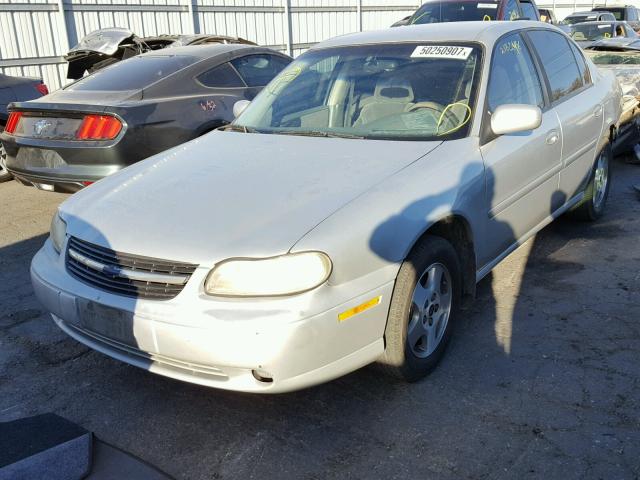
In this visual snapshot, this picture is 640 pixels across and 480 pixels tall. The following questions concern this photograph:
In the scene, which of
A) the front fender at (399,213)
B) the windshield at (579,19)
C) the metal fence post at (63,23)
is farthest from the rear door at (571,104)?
the windshield at (579,19)

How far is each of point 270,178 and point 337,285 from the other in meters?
0.80

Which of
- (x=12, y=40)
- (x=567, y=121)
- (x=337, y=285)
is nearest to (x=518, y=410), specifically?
(x=337, y=285)

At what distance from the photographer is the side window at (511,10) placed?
9.91 metres

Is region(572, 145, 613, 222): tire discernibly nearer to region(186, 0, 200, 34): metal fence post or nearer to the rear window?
the rear window

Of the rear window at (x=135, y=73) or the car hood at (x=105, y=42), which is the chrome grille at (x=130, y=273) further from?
the car hood at (x=105, y=42)

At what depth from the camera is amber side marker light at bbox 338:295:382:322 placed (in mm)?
2564

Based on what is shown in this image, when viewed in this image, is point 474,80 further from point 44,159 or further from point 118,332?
point 44,159

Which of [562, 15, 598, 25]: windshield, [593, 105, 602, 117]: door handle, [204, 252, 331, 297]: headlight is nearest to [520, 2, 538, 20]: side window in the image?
[593, 105, 602, 117]: door handle

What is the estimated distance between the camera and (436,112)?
358 centimetres

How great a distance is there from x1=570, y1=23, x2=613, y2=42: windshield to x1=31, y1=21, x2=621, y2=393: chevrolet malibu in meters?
9.70

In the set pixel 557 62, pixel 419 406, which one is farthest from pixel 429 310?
pixel 557 62

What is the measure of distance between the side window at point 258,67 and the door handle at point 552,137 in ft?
11.7

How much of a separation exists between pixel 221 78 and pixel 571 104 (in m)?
3.48

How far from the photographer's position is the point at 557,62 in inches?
180
